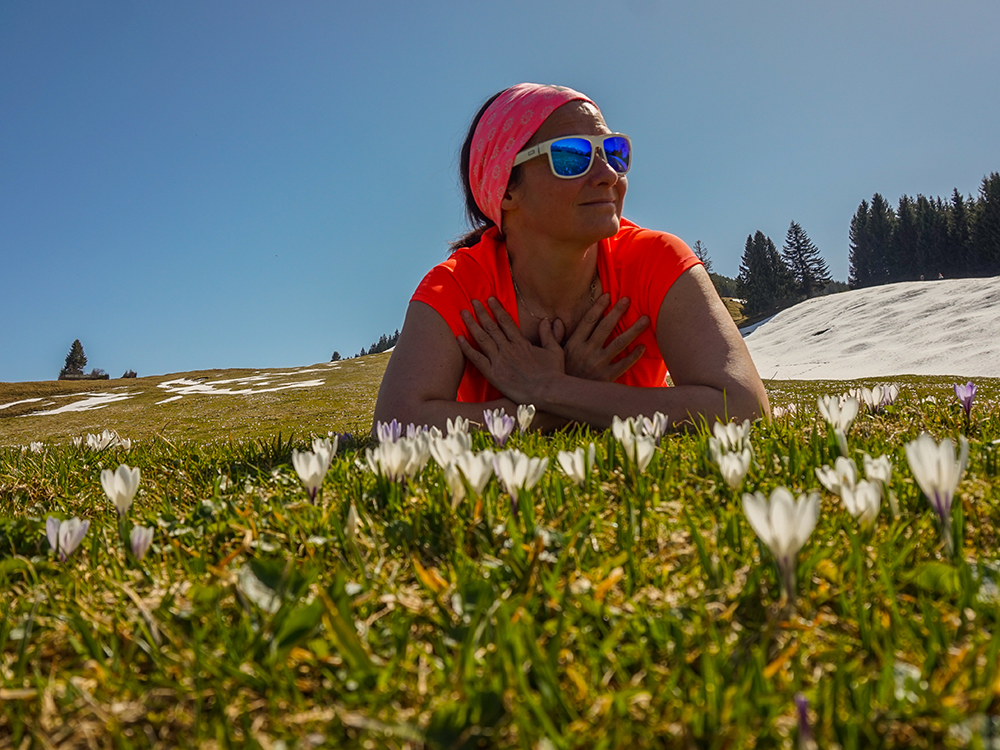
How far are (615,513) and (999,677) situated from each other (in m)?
1.03

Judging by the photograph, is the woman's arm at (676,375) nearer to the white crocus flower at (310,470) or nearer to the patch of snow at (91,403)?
the white crocus flower at (310,470)

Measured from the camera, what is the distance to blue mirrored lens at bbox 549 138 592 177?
4.93 metres

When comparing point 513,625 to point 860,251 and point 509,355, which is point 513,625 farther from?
point 860,251

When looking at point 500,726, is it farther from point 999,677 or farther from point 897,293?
point 897,293

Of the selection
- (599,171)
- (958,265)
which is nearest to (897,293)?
(958,265)

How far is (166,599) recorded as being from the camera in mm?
1456

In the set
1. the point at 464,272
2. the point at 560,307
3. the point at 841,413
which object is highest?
the point at 464,272

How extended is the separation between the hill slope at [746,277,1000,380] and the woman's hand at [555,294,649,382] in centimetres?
3407

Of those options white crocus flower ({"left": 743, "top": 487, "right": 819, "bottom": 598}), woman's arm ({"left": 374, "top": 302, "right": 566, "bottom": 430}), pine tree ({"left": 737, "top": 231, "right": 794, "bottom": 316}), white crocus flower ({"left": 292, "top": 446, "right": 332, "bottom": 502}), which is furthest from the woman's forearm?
pine tree ({"left": 737, "top": 231, "right": 794, "bottom": 316})

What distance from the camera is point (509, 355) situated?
477 cm

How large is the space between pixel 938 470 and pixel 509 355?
3.49 metres

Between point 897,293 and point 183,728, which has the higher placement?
point 897,293

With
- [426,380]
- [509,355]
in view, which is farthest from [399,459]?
[509,355]

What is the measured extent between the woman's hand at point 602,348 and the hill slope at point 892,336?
34070 mm
